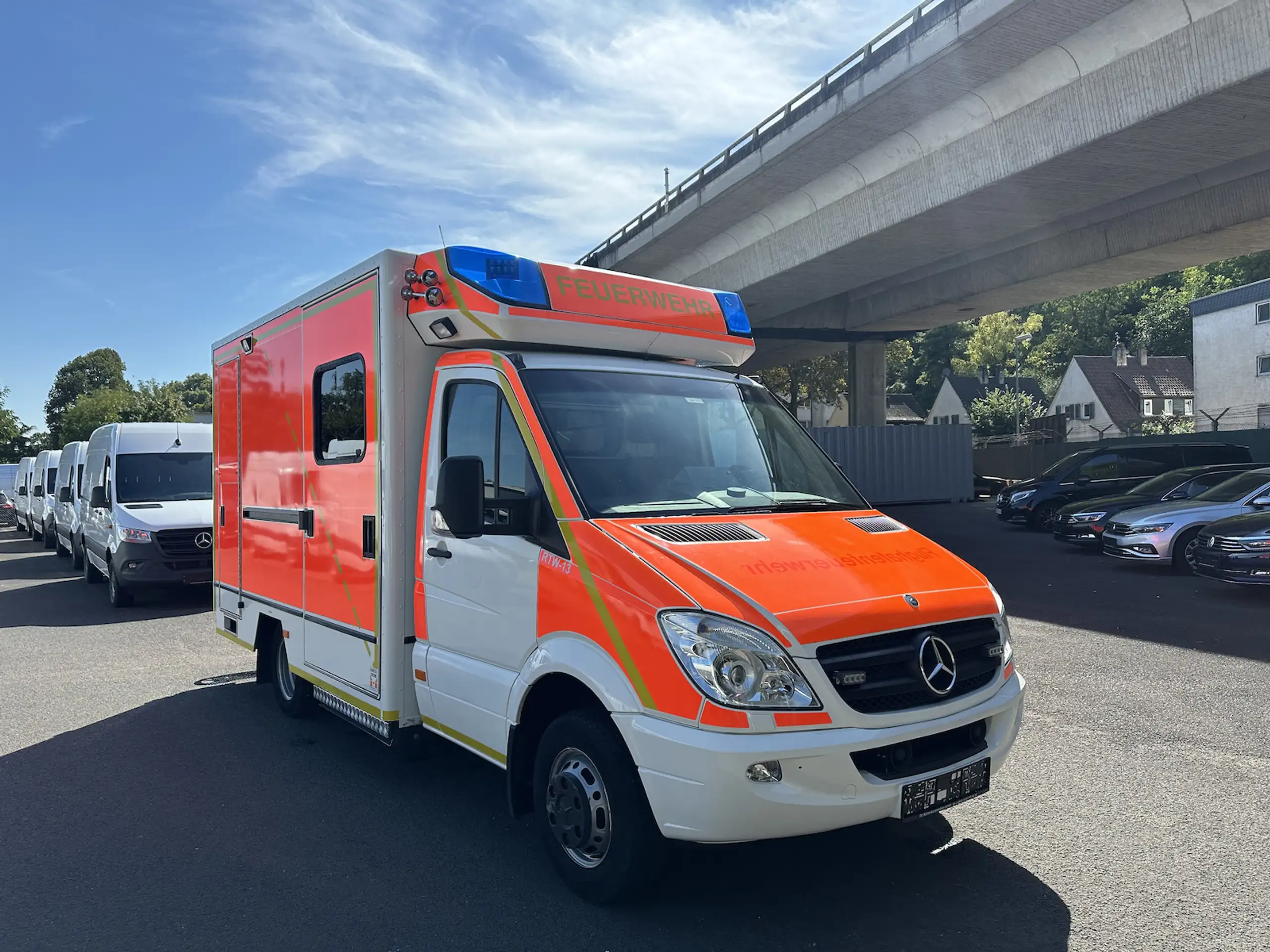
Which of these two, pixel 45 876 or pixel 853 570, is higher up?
pixel 853 570

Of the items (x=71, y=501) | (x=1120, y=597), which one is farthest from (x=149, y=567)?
(x=1120, y=597)

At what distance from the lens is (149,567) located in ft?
41.0

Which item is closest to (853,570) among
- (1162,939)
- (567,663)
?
(567,663)

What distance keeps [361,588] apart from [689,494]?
6.79ft

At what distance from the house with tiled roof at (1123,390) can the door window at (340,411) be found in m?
64.0

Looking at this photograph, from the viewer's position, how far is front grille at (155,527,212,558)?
12562mm

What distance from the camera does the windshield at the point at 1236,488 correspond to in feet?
47.4

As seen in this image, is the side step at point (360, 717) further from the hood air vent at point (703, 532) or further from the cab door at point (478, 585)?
the hood air vent at point (703, 532)

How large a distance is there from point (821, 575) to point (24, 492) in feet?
105

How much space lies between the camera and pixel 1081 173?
51.5ft

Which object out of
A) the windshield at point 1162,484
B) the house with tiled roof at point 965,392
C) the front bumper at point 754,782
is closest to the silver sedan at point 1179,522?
the windshield at point 1162,484

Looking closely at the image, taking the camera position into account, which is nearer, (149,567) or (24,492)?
(149,567)

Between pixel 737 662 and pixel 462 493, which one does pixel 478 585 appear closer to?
pixel 462 493

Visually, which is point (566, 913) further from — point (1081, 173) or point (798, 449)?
point (1081, 173)
